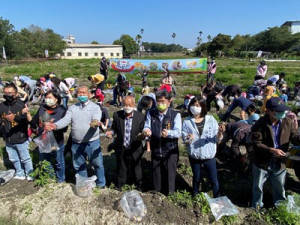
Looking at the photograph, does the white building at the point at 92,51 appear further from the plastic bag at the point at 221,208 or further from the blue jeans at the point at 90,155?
the plastic bag at the point at 221,208

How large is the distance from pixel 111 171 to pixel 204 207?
222 centimetres

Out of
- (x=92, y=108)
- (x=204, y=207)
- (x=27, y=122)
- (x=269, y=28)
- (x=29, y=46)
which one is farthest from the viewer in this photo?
(x=269, y=28)

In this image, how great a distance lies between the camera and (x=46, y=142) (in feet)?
11.9

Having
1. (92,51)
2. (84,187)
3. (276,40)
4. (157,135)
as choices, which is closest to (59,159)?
(84,187)

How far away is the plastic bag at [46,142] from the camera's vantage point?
11.8ft

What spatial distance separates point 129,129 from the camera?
11.5 feet

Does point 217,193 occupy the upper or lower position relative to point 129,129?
lower

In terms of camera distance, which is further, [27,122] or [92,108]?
[27,122]

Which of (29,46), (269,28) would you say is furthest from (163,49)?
(29,46)

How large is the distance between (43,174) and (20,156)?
0.54 m

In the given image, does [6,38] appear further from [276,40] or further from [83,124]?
[276,40]

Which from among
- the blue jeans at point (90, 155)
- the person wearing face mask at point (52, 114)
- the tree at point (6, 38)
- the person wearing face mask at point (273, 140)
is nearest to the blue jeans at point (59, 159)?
the person wearing face mask at point (52, 114)

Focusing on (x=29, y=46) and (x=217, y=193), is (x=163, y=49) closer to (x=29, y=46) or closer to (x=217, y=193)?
(x=29, y=46)

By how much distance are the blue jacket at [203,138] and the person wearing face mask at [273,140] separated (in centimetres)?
54
